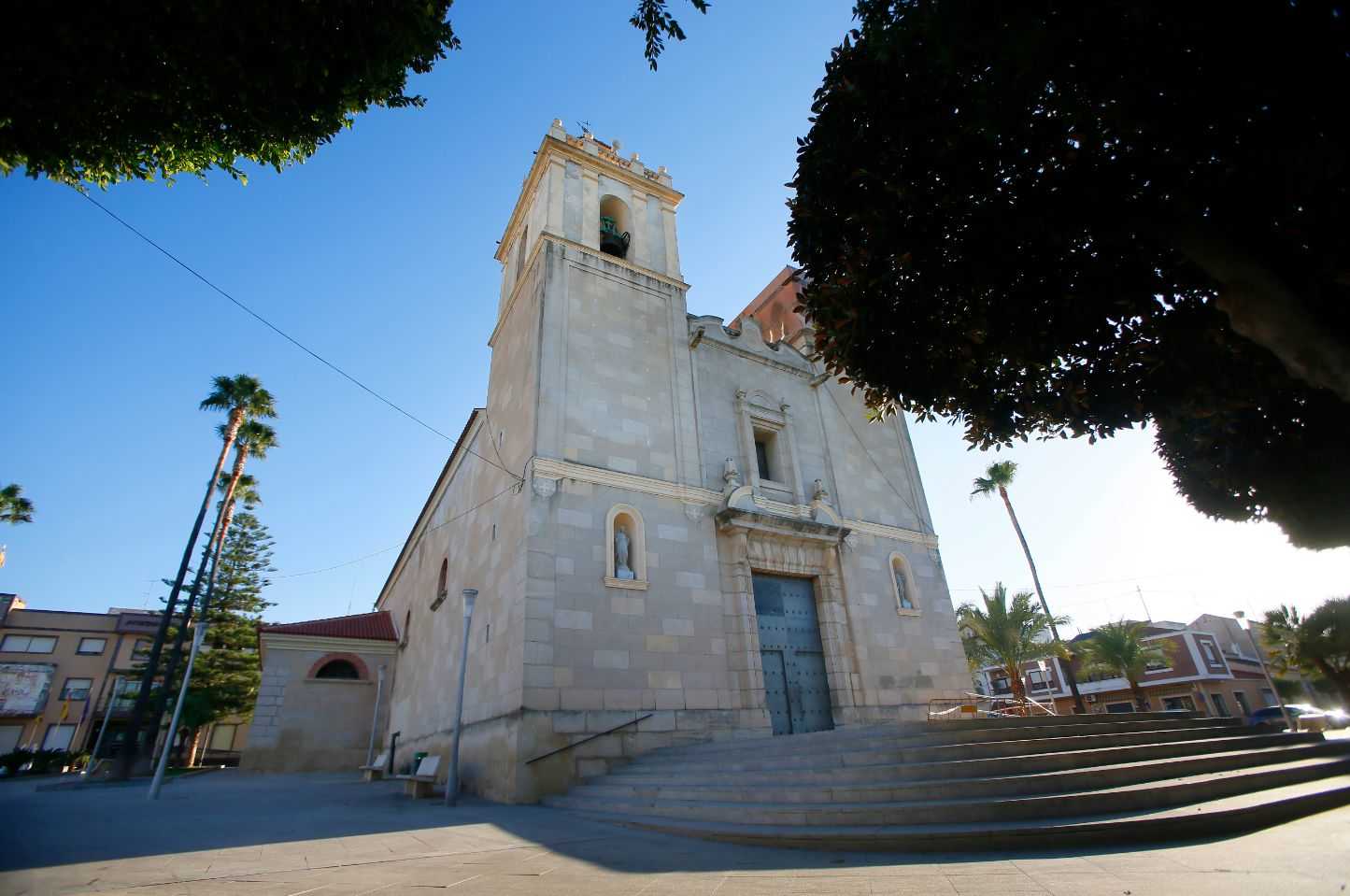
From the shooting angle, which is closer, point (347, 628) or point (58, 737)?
point (347, 628)

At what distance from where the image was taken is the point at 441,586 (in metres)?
18.5

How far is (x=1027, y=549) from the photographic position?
29047 mm

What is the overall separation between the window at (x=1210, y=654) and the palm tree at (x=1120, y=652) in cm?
1735

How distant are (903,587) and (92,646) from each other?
52.5 meters

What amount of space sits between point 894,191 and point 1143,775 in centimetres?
606

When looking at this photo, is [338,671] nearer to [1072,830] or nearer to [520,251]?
[520,251]

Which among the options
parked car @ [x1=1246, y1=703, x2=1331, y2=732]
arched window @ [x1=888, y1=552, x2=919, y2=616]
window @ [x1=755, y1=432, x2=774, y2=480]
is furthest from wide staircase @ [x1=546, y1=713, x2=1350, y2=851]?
parked car @ [x1=1246, y1=703, x2=1331, y2=732]

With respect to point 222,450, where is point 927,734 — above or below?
below

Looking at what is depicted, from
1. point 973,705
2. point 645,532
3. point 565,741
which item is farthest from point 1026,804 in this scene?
point 973,705

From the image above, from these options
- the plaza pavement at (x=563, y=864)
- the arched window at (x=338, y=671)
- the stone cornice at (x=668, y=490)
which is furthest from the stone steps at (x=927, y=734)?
the arched window at (x=338, y=671)

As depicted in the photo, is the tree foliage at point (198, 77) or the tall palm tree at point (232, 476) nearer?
the tree foliage at point (198, 77)

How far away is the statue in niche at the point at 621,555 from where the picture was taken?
1187 cm

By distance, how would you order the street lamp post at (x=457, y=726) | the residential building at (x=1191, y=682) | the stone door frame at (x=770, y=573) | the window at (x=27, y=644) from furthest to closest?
1. the window at (x=27, y=644)
2. the residential building at (x=1191, y=682)
3. the stone door frame at (x=770, y=573)
4. the street lamp post at (x=457, y=726)

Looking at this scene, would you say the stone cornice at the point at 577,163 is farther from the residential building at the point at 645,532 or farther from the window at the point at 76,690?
the window at the point at 76,690
